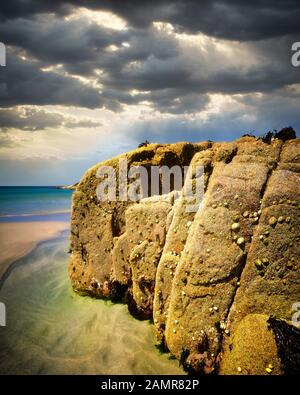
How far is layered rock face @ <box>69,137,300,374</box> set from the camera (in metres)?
4.93

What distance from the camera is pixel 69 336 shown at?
6.96 metres

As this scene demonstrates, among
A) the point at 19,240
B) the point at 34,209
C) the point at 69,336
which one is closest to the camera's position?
the point at 69,336

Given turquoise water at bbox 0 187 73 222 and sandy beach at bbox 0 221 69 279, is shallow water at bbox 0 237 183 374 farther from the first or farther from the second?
turquoise water at bbox 0 187 73 222

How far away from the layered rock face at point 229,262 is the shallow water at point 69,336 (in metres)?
0.52

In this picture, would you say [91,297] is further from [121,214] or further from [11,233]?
[11,233]

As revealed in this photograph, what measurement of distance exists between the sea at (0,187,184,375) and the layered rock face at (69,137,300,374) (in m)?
0.51

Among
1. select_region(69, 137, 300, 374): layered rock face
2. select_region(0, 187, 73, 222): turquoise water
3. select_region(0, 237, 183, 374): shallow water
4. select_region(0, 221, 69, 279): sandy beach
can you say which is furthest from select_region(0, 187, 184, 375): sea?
select_region(0, 187, 73, 222): turquoise water

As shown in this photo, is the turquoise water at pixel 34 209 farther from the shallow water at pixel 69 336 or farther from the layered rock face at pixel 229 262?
the layered rock face at pixel 229 262

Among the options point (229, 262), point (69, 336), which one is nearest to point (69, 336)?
point (69, 336)

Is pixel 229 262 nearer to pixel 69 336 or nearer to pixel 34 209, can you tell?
pixel 69 336

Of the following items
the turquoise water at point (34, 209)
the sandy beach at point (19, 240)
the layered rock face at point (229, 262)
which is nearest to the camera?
the layered rock face at point (229, 262)

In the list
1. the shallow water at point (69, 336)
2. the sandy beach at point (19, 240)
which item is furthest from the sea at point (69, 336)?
the sandy beach at point (19, 240)

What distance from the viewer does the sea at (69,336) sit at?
589 cm
